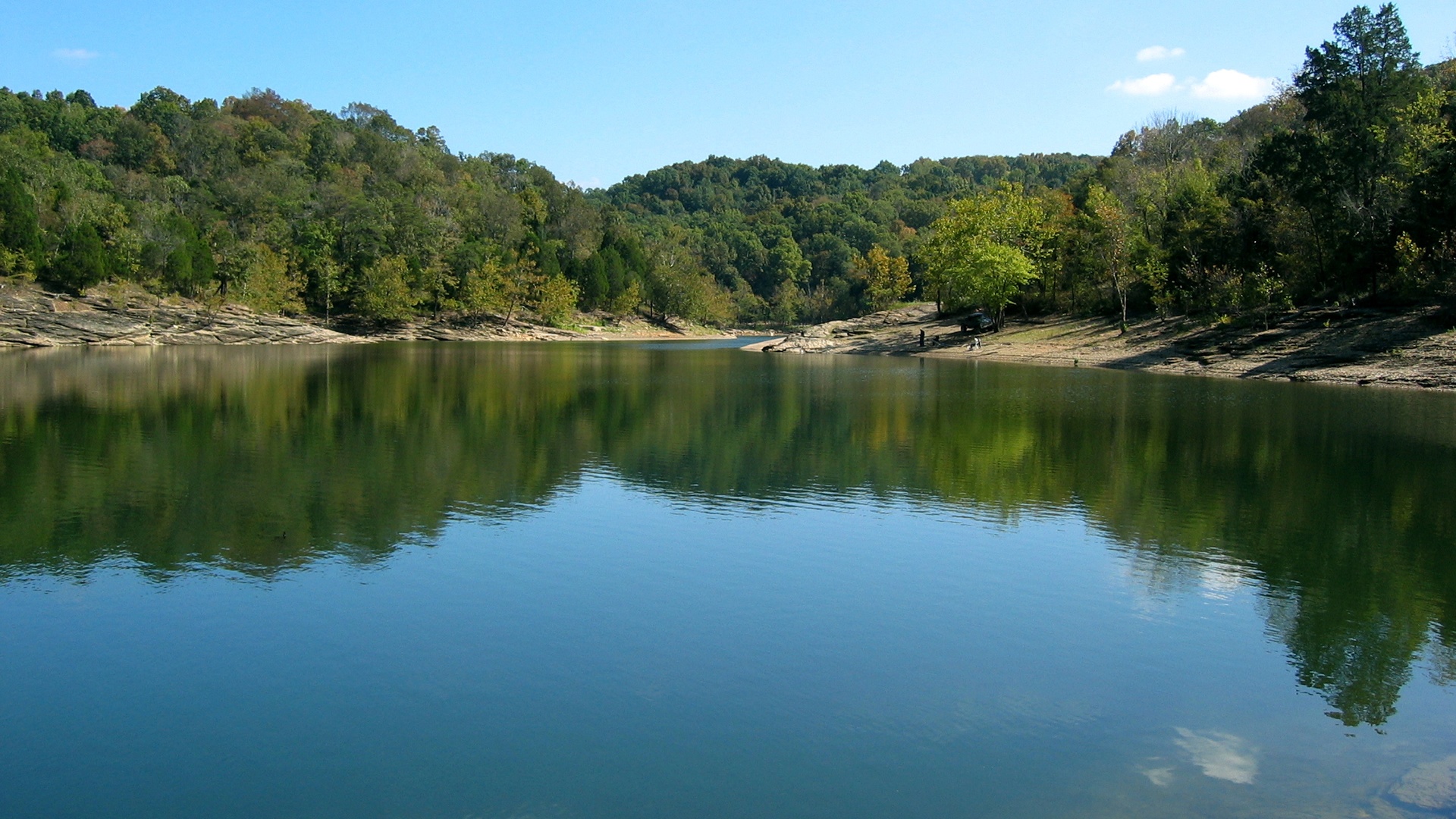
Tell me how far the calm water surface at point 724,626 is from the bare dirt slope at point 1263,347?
715 inches

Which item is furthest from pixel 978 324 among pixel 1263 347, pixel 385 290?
pixel 385 290

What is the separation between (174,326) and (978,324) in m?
66.5

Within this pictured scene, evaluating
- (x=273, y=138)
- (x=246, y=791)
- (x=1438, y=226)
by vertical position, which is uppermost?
(x=273, y=138)

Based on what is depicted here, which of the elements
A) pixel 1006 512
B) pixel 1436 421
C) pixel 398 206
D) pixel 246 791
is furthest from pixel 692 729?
pixel 398 206

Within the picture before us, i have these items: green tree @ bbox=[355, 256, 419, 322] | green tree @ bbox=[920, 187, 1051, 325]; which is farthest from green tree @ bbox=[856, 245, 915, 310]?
green tree @ bbox=[355, 256, 419, 322]

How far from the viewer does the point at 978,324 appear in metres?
78.4

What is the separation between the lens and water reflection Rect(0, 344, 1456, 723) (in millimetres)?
14086

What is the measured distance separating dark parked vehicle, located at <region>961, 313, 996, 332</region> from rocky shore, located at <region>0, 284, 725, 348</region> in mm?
50643

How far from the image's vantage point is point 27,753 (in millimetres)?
8383

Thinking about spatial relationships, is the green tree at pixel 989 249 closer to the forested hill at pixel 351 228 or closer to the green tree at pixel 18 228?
the forested hill at pixel 351 228

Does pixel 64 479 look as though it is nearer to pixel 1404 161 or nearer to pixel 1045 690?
pixel 1045 690

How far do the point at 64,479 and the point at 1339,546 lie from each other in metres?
22.7

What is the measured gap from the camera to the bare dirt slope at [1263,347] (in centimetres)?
4119

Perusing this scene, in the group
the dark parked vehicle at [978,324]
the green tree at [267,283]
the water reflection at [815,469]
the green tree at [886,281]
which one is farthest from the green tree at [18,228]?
the green tree at [886,281]
